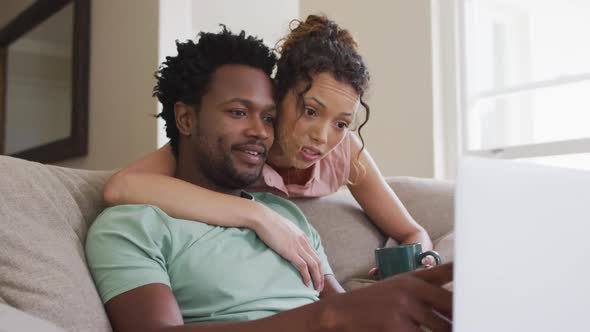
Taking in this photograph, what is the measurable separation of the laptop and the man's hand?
78mm

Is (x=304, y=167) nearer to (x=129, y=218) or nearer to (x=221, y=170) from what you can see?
(x=221, y=170)

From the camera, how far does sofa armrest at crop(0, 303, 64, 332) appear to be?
27.3 inches

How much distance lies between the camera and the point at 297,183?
166 cm

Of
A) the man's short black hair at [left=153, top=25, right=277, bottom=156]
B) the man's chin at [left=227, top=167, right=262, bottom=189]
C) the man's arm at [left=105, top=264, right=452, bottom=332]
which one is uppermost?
the man's short black hair at [left=153, top=25, right=277, bottom=156]

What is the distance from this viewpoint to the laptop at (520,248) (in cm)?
46

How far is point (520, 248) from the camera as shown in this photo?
1.61 ft

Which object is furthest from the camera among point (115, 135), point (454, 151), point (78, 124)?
point (78, 124)

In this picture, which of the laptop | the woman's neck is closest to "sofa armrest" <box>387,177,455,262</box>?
the woman's neck

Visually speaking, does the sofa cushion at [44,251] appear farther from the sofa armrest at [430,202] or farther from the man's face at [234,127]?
the sofa armrest at [430,202]

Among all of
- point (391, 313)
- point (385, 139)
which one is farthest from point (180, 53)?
point (385, 139)

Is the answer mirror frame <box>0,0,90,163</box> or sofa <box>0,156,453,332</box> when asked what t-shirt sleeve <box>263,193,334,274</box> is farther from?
mirror frame <box>0,0,90,163</box>

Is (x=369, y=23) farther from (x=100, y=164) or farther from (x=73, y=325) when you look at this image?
(x=73, y=325)

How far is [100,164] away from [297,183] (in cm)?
201

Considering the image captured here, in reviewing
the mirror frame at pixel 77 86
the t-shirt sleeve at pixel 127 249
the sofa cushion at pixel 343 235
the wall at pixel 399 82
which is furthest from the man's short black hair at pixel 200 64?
the mirror frame at pixel 77 86
